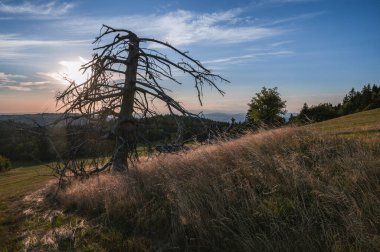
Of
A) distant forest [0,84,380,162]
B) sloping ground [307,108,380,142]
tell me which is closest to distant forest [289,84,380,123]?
sloping ground [307,108,380,142]

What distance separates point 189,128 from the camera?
444 inches

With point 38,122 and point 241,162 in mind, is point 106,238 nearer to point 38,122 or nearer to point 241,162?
point 241,162

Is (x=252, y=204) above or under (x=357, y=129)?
under

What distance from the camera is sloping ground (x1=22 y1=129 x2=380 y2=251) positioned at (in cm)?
466

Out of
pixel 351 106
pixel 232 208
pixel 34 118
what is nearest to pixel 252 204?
pixel 232 208

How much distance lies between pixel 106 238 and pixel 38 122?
6037mm

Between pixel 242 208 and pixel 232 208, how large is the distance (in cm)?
16

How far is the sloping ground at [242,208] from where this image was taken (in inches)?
183

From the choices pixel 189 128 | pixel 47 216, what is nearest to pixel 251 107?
pixel 189 128

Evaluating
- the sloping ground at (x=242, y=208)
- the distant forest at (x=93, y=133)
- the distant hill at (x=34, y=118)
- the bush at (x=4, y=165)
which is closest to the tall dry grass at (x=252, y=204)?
the sloping ground at (x=242, y=208)

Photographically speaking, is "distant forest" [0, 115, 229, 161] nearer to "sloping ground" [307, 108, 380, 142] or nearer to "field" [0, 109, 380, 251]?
"field" [0, 109, 380, 251]

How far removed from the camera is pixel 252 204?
558cm

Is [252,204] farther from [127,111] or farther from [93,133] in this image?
[93,133]

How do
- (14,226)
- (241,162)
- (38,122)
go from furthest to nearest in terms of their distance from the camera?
1. (38,122)
2. (14,226)
3. (241,162)
